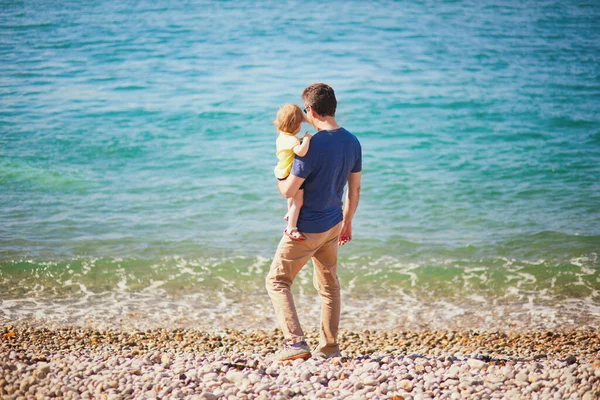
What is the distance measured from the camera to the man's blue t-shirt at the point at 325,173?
4430mm

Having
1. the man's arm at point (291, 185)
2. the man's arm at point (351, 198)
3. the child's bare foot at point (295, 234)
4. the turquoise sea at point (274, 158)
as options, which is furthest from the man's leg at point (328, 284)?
the turquoise sea at point (274, 158)

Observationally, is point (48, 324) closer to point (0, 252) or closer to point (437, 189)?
point (0, 252)

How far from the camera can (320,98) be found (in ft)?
14.5

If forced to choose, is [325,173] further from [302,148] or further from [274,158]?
[274,158]

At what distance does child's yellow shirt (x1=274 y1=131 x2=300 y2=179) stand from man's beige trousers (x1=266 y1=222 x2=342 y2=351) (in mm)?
464

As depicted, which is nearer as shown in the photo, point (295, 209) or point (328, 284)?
point (295, 209)

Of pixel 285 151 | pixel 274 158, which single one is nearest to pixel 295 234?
pixel 285 151

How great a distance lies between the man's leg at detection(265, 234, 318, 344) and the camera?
15.3ft

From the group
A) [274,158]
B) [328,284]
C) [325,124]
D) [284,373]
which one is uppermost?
[325,124]

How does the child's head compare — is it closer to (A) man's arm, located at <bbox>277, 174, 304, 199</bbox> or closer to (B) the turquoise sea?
(A) man's arm, located at <bbox>277, 174, 304, 199</bbox>

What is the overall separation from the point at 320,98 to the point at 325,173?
508mm

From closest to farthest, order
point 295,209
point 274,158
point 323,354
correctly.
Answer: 1. point 295,209
2. point 323,354
3. point 274,158

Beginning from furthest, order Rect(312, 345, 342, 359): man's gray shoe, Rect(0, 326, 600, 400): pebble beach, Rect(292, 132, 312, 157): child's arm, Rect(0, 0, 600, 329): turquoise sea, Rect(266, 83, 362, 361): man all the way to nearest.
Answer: Rect(0, 0, 600, 329): turquoise sea, Rect(312, 345, 342, 359): man's gray shoe, Rect(266, 83, 362, 361): man, Rect(292, 132, 312, 157): child's arm, Rect(0, 326, 600, 400): pebble beach

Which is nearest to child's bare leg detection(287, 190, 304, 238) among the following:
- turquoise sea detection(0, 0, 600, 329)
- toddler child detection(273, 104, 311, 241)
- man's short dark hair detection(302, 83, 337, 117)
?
toddler child detection(273, 104, 311, 241)
